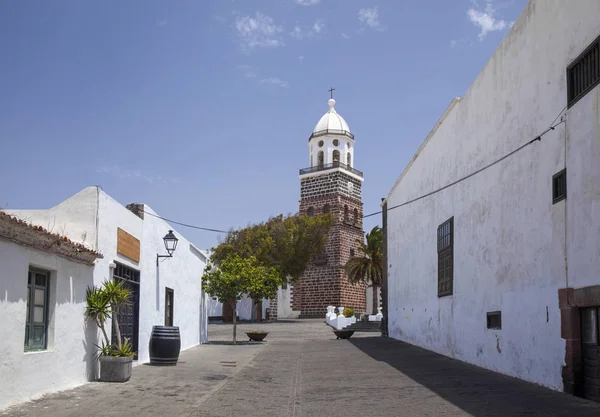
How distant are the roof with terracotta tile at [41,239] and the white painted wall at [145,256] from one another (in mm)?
666

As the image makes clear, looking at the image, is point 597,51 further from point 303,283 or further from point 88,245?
point 303,283

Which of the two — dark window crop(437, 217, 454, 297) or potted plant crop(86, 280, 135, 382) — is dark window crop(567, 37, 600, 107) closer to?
dark window crop(437, 217, 454, 297)

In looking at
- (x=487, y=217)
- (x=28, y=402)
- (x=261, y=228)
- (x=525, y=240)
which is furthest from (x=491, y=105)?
(x=261, y=228)

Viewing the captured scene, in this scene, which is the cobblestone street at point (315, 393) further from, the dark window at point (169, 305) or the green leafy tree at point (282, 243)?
the green leafy tree at point (282, 243)

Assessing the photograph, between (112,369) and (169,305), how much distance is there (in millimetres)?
6544

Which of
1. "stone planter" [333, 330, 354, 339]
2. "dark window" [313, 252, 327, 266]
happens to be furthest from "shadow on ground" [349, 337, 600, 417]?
"dark window" [313, 252, 327, 266]

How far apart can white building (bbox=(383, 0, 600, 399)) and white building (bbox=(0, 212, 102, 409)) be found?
6.69 m

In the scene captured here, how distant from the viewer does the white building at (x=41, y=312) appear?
25.0ft

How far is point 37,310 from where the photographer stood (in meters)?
8.73

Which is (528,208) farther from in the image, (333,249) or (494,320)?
(333,249)

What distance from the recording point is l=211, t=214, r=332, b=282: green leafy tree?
4175cm

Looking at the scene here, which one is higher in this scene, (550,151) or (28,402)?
(550,151)

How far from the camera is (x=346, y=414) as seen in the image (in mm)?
7418

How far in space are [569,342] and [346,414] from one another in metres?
3.15
